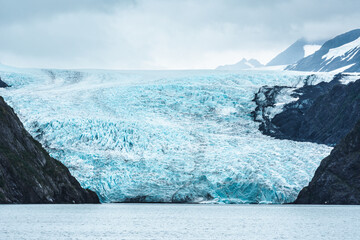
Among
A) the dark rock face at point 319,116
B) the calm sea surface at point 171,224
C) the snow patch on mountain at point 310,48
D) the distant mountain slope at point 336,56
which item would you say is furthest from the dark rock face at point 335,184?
the snow patch on mountain at point 310,48

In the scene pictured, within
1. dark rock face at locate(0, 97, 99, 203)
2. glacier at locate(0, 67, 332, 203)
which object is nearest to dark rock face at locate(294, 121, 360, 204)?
glacier at locate(0, 67, 332, 203)

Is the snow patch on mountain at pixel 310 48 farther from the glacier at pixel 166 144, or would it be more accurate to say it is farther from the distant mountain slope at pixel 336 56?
the glacier at pixel 166 144

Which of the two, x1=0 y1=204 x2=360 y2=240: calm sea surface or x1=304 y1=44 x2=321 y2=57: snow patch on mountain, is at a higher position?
x1=304 y1=44 x2=321 y2=57: snow patch on mountain

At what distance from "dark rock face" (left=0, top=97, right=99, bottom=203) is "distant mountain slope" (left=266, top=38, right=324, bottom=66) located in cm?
16075

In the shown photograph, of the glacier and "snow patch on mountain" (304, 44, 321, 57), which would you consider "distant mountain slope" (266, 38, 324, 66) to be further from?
the glacier

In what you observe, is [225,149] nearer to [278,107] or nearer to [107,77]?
[278,107]

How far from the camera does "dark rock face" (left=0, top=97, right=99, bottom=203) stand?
94.1 ft

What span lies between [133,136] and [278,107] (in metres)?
13.9

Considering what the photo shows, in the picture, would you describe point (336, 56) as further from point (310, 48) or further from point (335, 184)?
point (335, 184)

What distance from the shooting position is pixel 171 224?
77.5 ft

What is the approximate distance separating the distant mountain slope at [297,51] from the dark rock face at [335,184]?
155189 millimetres

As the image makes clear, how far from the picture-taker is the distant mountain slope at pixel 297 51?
616 feet

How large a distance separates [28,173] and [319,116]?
81.3ft

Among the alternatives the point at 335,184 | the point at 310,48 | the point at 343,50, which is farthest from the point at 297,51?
the point at 335,184
